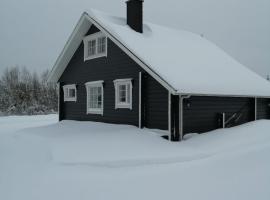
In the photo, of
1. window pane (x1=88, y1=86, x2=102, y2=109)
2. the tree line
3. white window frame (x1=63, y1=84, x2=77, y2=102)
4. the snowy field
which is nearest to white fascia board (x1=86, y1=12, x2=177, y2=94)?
the snowy field

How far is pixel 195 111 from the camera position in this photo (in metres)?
13.6

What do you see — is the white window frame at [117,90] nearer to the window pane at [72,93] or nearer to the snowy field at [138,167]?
the snowy field at [138,167]

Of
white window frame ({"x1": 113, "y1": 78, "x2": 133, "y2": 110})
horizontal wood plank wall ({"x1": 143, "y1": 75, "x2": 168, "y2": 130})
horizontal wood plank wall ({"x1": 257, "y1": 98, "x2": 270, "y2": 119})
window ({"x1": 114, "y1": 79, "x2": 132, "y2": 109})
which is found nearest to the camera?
horizontal wood plank wall ({"x1": 143, "y1": 75, "x2": 168, "y2": 130})

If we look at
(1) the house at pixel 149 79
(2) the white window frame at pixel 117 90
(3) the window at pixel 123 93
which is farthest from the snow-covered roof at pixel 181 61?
(3) the window at pixel 123 93

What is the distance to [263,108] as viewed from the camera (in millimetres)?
19047

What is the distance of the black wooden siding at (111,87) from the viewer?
13219 mm

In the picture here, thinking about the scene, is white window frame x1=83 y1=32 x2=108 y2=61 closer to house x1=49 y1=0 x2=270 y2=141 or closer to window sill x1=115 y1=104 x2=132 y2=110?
house x1=49 y1=0 x2=270 y2=141

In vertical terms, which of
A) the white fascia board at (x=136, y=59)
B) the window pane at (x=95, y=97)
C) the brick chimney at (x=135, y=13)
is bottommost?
the window pane at (x=95, y=97)

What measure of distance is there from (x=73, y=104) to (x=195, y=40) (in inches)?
339

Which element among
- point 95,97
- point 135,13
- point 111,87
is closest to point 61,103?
point 95,97

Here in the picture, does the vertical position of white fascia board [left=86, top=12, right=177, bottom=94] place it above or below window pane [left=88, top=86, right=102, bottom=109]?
above

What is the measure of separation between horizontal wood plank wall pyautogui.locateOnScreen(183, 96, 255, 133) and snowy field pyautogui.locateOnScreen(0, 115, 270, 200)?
2.24ft

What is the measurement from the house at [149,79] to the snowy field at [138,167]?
1.25 meters

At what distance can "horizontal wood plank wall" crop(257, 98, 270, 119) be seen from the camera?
1836cm
